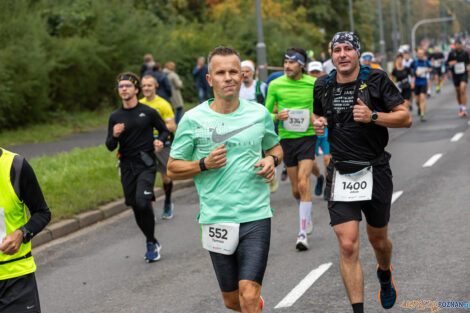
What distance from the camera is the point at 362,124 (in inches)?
205

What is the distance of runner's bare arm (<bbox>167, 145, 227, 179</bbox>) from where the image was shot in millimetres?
4426

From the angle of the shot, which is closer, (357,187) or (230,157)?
(230,157)

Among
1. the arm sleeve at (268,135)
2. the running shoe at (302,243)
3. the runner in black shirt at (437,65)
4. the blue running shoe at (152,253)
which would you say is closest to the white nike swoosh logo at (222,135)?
the arm sleeve at (268,135)

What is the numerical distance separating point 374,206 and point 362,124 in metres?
0.59

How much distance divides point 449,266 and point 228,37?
3417 cm

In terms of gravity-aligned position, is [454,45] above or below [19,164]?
below

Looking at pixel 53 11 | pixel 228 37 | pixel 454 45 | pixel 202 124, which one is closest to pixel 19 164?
Result: pixel 202 124

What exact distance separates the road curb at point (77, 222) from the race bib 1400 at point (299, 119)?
3415 millimetres

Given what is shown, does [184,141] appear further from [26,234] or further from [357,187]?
[357,187]

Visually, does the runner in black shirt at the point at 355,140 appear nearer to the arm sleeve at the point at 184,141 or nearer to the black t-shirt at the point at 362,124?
the black t-shirt at the point at 362,124

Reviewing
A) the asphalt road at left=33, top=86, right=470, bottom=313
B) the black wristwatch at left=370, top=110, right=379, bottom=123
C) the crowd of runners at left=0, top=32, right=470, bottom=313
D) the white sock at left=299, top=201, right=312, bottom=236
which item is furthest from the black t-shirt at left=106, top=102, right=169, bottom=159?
the black wristwatch at left=370, top=110, right=379, bottom=123

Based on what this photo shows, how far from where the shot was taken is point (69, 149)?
17984 millimetres

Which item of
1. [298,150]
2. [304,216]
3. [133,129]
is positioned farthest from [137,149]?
[304,216]

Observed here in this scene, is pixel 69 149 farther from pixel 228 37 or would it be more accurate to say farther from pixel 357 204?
pixel 228 37
